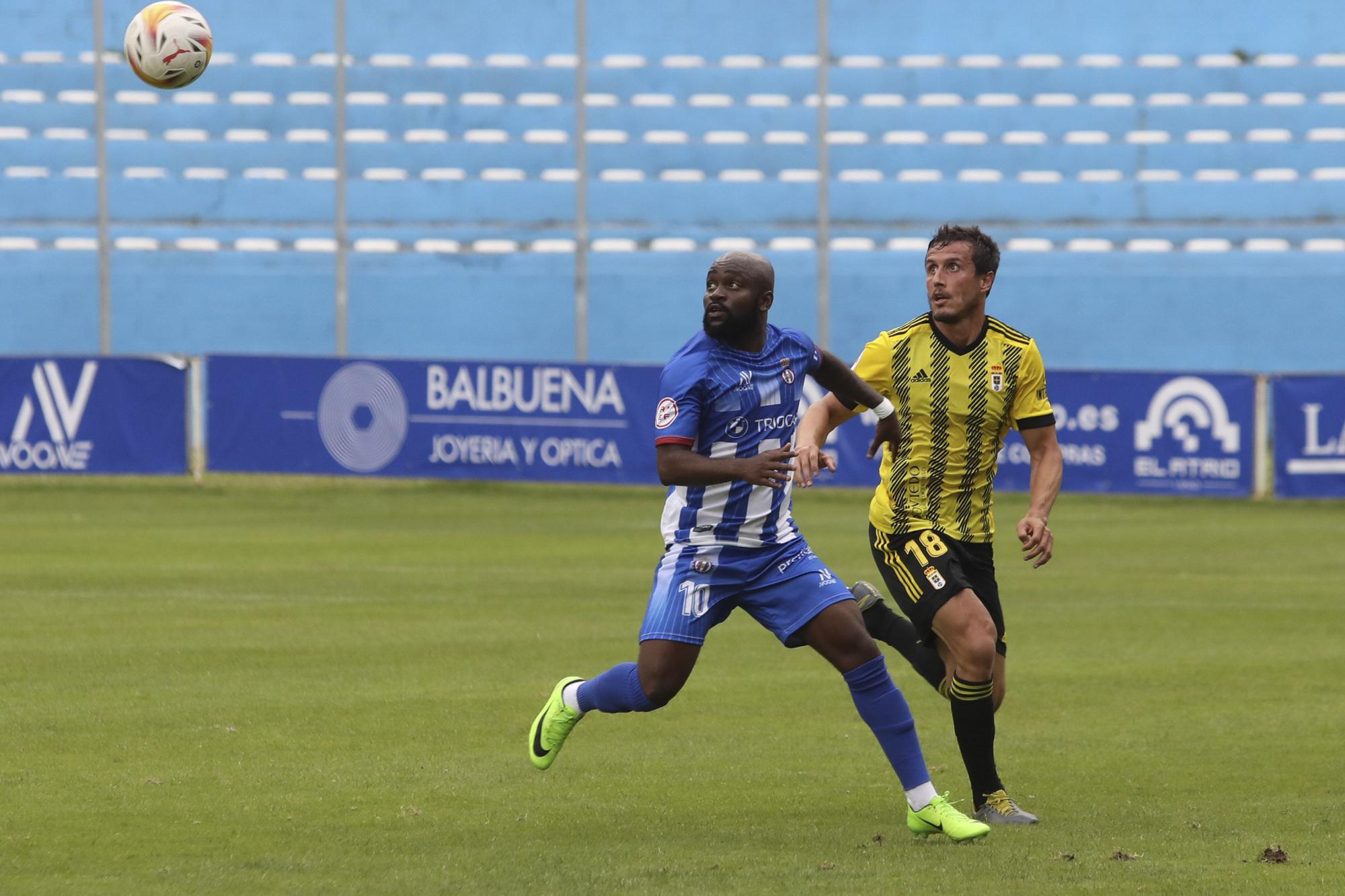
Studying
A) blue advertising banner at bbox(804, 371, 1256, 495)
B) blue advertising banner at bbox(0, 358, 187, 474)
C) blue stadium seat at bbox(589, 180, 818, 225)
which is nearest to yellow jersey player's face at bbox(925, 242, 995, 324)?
blue advertising banner at bbox(804, 371, 1256, 495)

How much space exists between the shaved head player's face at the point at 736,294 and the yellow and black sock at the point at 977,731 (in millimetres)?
1683

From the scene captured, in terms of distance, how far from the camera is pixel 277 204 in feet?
113

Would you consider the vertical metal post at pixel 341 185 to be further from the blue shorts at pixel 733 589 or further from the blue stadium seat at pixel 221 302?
the blue shorts at pixel 733 589

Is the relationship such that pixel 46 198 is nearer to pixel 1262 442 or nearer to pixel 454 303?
pixel 454 303

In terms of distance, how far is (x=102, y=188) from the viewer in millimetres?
31438

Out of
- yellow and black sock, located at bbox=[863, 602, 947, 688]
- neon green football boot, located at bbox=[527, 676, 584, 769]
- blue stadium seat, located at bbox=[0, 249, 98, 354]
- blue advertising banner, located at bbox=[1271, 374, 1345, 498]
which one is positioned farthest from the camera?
blue stadium seat, located at bbox=[0, 249, 98, 354]

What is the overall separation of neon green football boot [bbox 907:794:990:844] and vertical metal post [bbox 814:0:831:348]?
2502 centimetres

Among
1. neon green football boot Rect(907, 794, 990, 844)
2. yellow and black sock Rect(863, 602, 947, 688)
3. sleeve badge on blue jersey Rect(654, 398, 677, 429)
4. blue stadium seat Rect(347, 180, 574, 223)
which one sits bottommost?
neon green football boot Rect(907, 794, 990, 844)

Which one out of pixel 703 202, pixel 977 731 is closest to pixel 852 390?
pixel 977 731

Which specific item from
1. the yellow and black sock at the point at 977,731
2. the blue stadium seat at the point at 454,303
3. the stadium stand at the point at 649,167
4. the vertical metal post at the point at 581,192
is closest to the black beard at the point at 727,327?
the yellow and black sock at the point at 977,731

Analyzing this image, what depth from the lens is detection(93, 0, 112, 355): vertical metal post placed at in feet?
102

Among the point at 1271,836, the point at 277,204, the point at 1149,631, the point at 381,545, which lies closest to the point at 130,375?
the point at 381,545

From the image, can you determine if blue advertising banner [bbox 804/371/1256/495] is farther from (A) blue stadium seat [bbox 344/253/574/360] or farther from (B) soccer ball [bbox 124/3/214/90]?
(A) blue stadium seat [bbox 344/253/574/360]

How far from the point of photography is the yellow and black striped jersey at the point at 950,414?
287 inches
